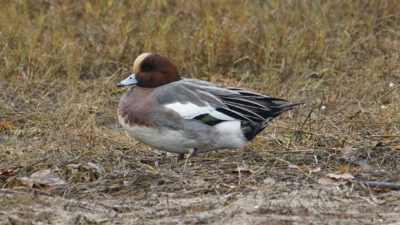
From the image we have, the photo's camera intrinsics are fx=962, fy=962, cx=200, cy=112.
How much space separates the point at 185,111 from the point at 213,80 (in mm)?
2033

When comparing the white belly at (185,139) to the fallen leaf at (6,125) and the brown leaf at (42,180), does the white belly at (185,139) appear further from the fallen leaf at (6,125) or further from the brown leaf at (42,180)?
the fallen leaf at (6,125)

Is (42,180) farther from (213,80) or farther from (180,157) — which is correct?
(213,80)

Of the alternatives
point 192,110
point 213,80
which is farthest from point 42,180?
point 213,80

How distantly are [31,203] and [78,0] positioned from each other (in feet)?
14.1

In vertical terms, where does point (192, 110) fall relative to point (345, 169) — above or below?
above

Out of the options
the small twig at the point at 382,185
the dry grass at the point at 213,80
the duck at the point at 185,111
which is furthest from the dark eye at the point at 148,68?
the small twig at the point at 382,185

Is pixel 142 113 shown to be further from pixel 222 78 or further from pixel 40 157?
pixel 222 78

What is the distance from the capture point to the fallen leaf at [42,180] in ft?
15.5

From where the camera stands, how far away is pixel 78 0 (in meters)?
8.38

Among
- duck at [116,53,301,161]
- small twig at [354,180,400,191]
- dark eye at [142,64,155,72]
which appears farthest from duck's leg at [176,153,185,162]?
small twig at [354,180,400,191]

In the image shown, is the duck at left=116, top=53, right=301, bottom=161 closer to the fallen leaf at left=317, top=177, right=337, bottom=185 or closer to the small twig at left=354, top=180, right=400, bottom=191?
the fallen leaf at left=317, top=177, right=337, bottom=185

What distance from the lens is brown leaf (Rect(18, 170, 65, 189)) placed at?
471 cm

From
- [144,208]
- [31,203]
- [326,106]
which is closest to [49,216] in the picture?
[31,203]

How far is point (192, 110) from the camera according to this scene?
5.25 meters
